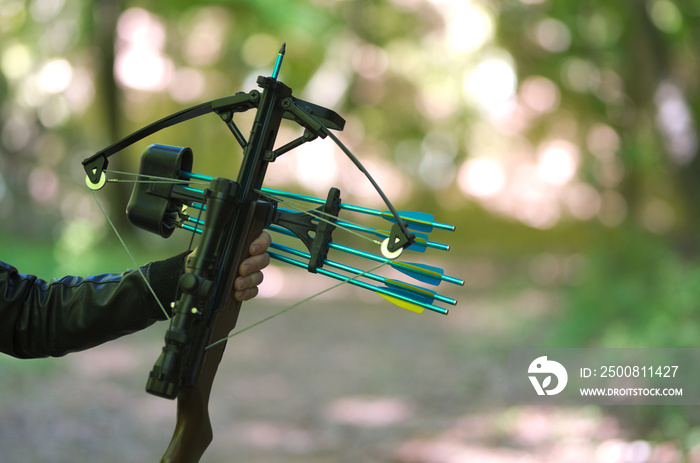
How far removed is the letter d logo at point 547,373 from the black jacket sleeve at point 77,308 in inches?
160

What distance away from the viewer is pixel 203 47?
1424 cm

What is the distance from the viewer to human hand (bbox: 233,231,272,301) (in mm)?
1309

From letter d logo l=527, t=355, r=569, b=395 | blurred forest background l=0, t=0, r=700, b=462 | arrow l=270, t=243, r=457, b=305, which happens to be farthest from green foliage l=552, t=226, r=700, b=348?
A: arrow l=270, t=243, r=457, b=305

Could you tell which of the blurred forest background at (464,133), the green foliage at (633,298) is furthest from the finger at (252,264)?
the green foliage at (633,298)

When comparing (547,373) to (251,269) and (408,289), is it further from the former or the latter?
(251,269)

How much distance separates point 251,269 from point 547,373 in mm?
4296

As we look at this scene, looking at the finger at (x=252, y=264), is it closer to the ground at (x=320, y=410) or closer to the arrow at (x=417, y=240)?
the arrow at (x=417, y=240)

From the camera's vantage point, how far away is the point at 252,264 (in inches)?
52.0

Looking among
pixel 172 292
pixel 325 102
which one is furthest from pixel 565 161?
pixel 172 292

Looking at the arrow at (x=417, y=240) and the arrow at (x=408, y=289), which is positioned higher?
the arrow at (x=417, y=240)

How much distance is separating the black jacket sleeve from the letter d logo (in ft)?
13.3

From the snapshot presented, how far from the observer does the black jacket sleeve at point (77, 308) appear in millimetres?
1431

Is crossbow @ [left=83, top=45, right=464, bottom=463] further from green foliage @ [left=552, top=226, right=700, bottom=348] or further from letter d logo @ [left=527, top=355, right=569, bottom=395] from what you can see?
letter d logo @ [left=527, top=355, right=569, bottom=395]

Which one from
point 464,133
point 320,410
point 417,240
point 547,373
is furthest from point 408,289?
point 464,133
